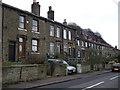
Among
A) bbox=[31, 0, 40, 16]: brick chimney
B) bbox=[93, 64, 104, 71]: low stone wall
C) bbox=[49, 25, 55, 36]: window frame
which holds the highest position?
bbox=[31, 0, 40, 16]: brick chimney

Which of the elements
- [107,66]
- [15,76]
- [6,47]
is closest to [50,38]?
[6,47]

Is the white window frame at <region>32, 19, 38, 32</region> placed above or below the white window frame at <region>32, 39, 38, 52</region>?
above

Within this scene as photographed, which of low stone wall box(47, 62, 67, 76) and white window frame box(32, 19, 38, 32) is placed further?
white window frame box(32, 19, 38, 32)

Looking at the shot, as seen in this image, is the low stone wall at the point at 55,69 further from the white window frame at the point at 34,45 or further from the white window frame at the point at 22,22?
the white window frame at the point at 22,22

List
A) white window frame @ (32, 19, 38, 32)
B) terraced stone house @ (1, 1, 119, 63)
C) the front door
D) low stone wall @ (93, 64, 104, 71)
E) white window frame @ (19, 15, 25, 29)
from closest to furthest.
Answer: terraced stone house @ (1, 1, 119, 63), the front door, white window frame @ (19, 15, 25, 29), white window frame @ (32, 19, 38, 32), low stone wall @ (93, 64, 104, 71)

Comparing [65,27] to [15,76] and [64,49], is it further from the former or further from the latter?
[15,76]

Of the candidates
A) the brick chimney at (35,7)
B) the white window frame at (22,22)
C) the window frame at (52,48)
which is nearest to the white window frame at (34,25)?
the brick chimney at (35,7)

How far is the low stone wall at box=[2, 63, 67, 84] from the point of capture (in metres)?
11.5

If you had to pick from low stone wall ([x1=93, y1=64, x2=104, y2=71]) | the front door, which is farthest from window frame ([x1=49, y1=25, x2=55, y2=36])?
low stone wall ([x1=93, y1=64, x2=104, y2=71])

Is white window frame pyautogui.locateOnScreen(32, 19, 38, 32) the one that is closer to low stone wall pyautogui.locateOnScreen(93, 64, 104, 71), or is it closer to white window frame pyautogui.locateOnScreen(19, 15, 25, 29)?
white window frame pyautogui.locateOnScreen(19, 15, 25, 29)

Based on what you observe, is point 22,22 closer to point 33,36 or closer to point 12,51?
point 33,36

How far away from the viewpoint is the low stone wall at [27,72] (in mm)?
11469

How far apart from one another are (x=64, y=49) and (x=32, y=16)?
956 cm

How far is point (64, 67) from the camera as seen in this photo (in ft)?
58.2
